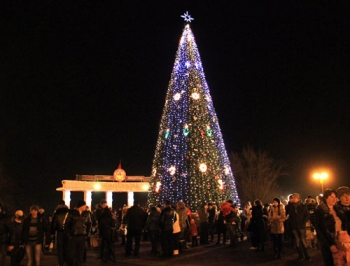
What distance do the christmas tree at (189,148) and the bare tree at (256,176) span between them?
65.8ft

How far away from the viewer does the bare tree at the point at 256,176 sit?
43562 mm

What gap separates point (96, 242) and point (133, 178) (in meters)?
29.1

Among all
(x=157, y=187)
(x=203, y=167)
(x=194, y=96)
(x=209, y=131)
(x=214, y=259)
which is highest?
(x=194, y=96)

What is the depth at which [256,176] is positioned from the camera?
44875 mm

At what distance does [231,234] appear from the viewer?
14.2 metres

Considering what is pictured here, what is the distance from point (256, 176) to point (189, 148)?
2326cm

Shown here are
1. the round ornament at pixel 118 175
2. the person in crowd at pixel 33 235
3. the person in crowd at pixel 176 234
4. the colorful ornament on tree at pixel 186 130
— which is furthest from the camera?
the round ornament at pixel 118 175

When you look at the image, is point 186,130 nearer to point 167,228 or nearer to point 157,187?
point 157,187

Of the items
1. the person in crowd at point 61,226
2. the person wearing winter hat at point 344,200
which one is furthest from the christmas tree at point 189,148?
the person wearing winter hat at point 344,200

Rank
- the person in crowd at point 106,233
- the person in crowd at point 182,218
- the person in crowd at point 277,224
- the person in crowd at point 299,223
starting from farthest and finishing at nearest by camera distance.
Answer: the person in crowd at point 182,218 → the person in crowd at point 106,233 → the person in crowd at point 277,224 → the person in crowd at point 299,223

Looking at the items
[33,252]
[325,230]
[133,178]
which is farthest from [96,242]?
[133,178]

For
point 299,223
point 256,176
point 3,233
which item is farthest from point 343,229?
point 256,176

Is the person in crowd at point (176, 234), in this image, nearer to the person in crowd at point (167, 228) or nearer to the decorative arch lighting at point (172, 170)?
the person in crowd at point (167, 228)

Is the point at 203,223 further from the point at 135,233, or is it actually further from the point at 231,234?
the point at 135,233
